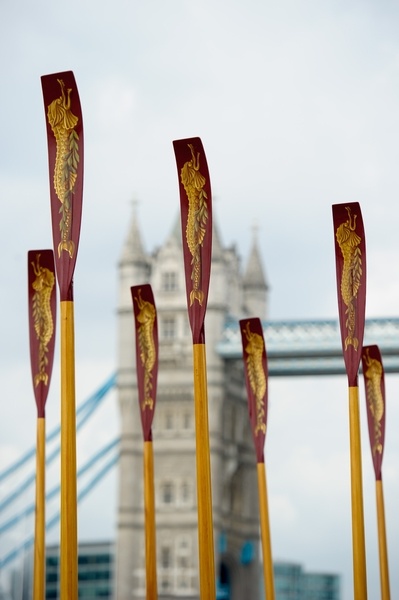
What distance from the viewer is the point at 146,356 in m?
14.3

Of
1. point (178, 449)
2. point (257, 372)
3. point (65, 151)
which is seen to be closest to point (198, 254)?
point (65, 151)

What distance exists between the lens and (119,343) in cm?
3888

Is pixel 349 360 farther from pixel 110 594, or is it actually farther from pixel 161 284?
pixel 110 594

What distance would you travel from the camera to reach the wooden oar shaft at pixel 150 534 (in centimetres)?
1288

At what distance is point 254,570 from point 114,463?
507 cm

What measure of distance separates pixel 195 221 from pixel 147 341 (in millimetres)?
2988

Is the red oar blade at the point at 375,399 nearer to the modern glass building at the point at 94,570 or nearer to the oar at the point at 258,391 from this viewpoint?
the oar at the point at 258,391

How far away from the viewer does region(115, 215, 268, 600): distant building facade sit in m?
37.2

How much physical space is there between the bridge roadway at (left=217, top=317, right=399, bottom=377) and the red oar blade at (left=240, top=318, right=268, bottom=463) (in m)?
18.0

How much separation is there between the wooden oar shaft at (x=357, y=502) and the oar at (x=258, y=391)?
2.85m

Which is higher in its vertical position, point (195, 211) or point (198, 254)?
point (195, 211)

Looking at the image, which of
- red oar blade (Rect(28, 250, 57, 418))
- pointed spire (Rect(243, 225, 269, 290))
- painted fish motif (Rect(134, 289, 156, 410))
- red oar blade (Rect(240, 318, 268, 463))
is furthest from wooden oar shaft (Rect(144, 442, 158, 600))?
pointed spire (Rect(243, 225, 269, 290))

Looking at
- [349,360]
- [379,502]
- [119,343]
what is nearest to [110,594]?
[119,343]

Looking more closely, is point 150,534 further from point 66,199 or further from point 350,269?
point 66,199
